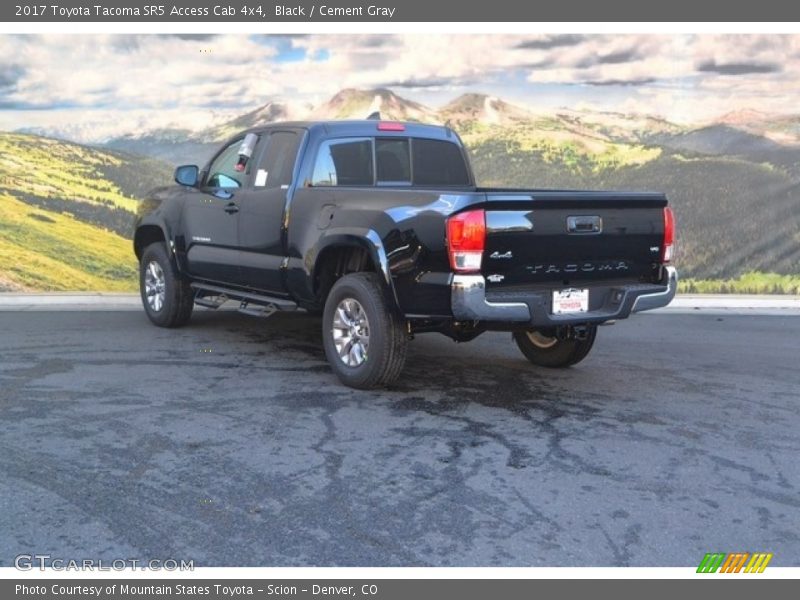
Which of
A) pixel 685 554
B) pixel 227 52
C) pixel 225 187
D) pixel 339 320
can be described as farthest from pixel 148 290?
pixel 685 554

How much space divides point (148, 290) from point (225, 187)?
1.89m

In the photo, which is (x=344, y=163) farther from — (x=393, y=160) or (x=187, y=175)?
(x=187, y=175)

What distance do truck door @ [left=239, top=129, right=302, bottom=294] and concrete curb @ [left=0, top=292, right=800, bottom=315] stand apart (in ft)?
9.79

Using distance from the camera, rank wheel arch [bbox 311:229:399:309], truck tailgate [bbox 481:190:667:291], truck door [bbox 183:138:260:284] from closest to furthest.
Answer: truck tailgate [bbox 481:190:667:291] < wheel arch [bbox 311:229:399:309] < truck door [bbox 183:138:260:284]

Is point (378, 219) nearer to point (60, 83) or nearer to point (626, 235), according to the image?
point (626, 235)

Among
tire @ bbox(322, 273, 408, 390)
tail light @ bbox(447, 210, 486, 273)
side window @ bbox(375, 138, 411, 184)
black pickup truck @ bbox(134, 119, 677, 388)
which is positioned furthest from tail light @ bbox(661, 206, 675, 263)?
side window @ bbox(375, 138, 411, 184)

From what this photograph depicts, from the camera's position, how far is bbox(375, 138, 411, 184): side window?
7523 millimetres

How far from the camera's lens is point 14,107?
11.9m

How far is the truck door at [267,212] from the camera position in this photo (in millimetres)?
7203

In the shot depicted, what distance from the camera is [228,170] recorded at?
815cm

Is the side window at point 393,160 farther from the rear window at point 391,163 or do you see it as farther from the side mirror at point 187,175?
the side mirror at point 187,175

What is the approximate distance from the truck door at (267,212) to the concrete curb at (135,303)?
118 inches

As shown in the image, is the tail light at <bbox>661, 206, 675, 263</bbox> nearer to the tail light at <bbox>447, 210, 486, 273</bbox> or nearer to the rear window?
the tail light at <bbox>447, 210, 486, 273</bbox>

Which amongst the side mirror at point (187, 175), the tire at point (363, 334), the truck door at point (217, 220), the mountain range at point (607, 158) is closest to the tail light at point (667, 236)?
the tire at point (363, 334)
